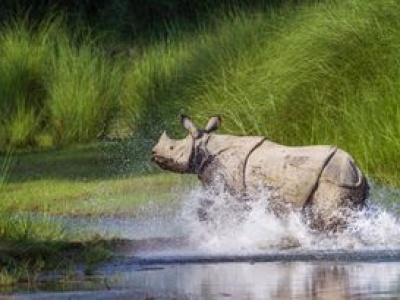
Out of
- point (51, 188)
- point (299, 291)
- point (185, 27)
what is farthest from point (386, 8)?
point (185, 27)

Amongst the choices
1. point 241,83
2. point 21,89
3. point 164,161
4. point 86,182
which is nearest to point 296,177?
point 164,161

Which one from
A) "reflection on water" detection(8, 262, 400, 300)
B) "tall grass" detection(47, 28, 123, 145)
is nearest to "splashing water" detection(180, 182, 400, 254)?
"reflection on water" detection(8, 262, 400, 300)

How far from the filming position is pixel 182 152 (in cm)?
1413

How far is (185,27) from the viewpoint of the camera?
99.0 ft

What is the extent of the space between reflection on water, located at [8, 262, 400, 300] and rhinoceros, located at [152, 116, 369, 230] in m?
1.13

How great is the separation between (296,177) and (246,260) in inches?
41.2

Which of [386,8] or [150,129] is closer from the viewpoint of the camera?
[386,8]

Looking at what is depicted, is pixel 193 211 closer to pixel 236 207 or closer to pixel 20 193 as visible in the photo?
pixel 236 207

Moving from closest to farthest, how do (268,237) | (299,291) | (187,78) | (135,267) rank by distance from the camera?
(299,291), (135,267), (268,237), (187,78)

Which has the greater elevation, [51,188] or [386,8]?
[386,8]

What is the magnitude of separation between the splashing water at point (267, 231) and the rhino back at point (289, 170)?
109mm

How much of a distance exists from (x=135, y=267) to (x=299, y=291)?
2.01 metres

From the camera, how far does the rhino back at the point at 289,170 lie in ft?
44.3

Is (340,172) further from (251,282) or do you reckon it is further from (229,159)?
(251,282)
